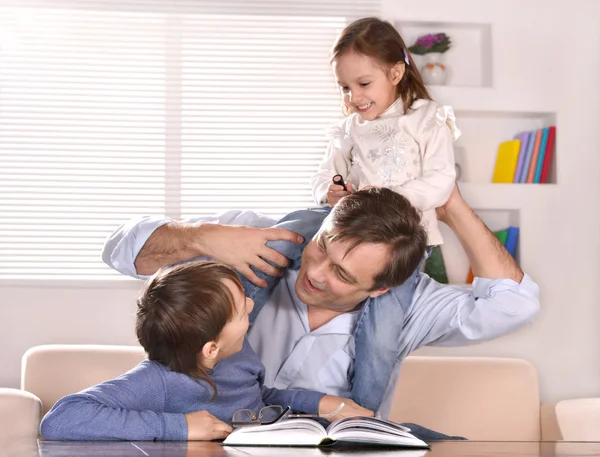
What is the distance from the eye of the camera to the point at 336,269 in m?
1.99

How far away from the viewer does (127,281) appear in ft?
12.5

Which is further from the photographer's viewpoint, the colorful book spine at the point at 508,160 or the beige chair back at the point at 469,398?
the colorful book spine at the point at 508,160

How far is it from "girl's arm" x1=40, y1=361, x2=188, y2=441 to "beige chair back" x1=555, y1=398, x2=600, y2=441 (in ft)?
6.55

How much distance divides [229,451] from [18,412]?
155 centimetres

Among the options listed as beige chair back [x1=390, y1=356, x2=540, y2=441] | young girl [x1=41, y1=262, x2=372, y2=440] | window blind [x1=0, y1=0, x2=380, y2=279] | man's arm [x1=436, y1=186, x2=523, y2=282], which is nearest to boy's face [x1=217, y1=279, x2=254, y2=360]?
young girl [x1=41, y1=262, x2=372, y2=440]

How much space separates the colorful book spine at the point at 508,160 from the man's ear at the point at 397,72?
1.55 m

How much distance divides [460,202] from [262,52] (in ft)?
5.80

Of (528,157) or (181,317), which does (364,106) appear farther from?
(528,157)

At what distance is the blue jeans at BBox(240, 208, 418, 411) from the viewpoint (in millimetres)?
2193

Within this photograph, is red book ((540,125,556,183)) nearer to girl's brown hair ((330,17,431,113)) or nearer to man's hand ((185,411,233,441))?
girl's brown hair ((330,17,431,113))

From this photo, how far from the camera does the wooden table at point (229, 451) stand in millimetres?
1330

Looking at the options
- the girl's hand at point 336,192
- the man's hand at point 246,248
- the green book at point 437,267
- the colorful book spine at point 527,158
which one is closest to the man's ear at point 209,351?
the man's hand at point 246,248

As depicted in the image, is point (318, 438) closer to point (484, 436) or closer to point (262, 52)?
A: point (484, 436)

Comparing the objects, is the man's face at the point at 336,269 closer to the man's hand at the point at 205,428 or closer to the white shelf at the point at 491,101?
the man's hand at the point at 205,428
